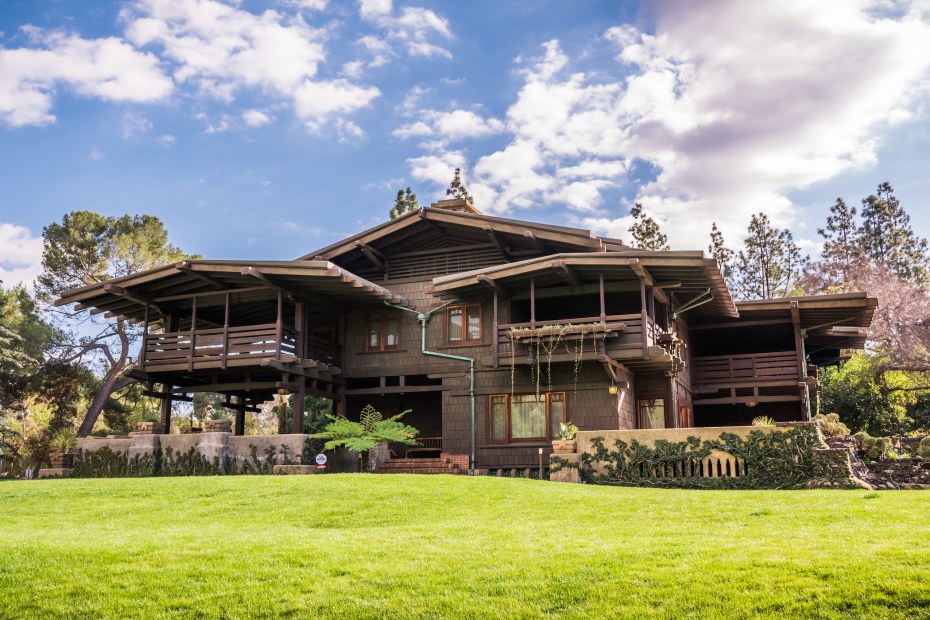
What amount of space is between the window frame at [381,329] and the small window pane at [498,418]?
3666mm

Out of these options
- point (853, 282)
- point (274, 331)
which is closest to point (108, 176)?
point (274, 331)

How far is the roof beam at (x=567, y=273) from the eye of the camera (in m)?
20.3

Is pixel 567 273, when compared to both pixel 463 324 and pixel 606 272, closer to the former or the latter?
pixel 606 272

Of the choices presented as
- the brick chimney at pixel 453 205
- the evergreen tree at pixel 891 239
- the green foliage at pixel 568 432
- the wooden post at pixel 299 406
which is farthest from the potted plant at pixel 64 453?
the evergreen tree at pixel 891 239

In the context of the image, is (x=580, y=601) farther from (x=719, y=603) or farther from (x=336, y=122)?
(x=336, y=122)

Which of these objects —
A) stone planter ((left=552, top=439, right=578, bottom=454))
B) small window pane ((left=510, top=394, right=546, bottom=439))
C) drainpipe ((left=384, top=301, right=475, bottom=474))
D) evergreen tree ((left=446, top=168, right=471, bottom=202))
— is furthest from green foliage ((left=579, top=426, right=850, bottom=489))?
evergreen tree ((left=446, top=168, right=471, bottom=202))

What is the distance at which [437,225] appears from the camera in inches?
957

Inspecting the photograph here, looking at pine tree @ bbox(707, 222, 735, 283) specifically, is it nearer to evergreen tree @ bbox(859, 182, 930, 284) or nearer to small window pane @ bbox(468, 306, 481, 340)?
evergreen tree @ bbox(859, 182, 930, 284)

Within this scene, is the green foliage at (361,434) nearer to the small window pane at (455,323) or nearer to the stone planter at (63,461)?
the small window pane at (455,323)

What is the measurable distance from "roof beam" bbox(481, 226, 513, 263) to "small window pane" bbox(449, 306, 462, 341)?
196cm

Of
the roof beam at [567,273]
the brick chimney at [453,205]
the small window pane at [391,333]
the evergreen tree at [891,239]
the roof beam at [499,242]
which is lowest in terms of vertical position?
the small window pane at [391,333]

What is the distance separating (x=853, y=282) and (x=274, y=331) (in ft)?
105

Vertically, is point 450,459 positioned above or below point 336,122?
below

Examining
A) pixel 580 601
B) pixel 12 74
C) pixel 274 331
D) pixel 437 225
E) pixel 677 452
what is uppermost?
pixel 12 74
